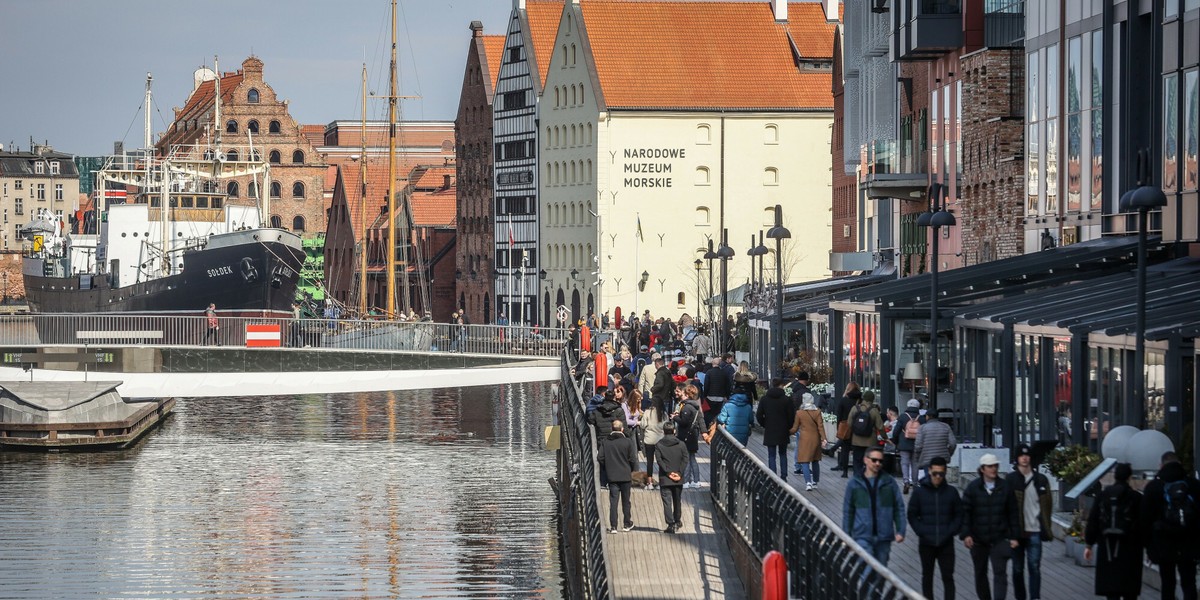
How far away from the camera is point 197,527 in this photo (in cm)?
3066

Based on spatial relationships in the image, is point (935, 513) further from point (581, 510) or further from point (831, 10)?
point (831, 10)

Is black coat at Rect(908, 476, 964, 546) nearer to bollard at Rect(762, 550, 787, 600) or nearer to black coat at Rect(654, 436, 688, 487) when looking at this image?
bollard at Rect(762, 550, 787, 600)

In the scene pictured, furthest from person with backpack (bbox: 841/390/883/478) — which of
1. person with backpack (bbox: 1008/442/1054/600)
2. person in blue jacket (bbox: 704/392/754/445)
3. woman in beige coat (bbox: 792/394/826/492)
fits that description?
person with backpack (bbox: 1008/442/1054/600)

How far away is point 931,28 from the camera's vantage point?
42375 mm

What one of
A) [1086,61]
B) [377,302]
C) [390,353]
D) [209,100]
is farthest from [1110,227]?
[209,100]

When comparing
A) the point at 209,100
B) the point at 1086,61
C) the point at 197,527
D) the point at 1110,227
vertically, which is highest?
the point at 209,100

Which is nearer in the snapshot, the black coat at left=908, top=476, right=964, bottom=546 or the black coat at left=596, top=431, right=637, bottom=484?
the black coat at left=908, top=476, right=964, bottom=546

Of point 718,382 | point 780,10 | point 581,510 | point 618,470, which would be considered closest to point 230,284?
point 780,10

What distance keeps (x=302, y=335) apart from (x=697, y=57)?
28751 mm

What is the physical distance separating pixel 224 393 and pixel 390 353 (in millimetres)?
6059

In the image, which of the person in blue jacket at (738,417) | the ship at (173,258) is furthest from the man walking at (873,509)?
the ship at (173,258)

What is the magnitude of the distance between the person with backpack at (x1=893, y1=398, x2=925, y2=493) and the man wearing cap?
25.4 feet

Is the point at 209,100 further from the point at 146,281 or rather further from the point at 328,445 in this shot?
the point at 328,445

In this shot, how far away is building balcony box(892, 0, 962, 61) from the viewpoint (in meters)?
42.1
